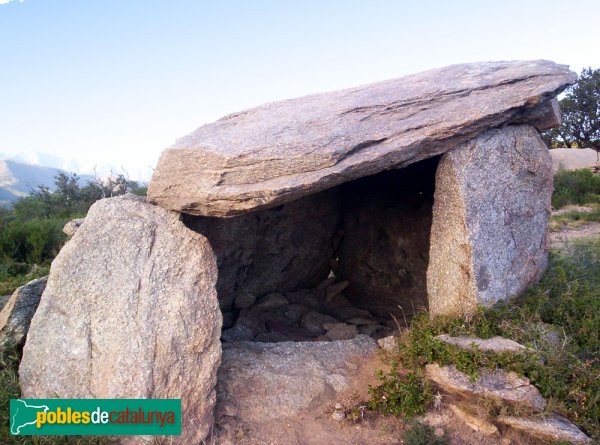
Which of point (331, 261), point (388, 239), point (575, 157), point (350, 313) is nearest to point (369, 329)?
point (350, 313)

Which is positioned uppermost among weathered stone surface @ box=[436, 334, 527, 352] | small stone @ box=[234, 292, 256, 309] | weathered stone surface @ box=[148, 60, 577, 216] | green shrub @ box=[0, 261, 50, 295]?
weathered stone surface @ box=[148, 60, 577, 216]

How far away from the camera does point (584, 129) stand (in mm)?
18094

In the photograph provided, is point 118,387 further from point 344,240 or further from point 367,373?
point 344,240

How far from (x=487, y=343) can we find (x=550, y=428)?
0.70 m

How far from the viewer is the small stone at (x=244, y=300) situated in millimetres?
5789

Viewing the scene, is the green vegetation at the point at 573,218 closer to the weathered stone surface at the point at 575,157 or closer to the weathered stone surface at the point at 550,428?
the weathered stone surface at the point at 575,157

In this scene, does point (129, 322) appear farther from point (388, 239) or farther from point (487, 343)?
point (388, 239)

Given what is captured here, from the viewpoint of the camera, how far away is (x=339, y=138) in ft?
12.3

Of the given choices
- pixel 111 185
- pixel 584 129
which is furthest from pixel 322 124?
pixel 584 129

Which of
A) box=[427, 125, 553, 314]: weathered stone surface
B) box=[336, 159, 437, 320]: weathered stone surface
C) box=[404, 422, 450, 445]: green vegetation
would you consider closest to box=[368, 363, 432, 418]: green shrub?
box=[404, 422, 450, 445]: green vegetation

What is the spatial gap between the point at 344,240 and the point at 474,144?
283 centimetres

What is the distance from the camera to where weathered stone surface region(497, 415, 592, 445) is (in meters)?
3.23

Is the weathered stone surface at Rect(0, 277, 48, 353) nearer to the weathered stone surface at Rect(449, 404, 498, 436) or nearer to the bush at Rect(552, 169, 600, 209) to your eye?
the weathered stone surface at Rect(449, 404, 498, 436)

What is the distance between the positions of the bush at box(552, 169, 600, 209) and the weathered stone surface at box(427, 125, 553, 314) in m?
9.16
